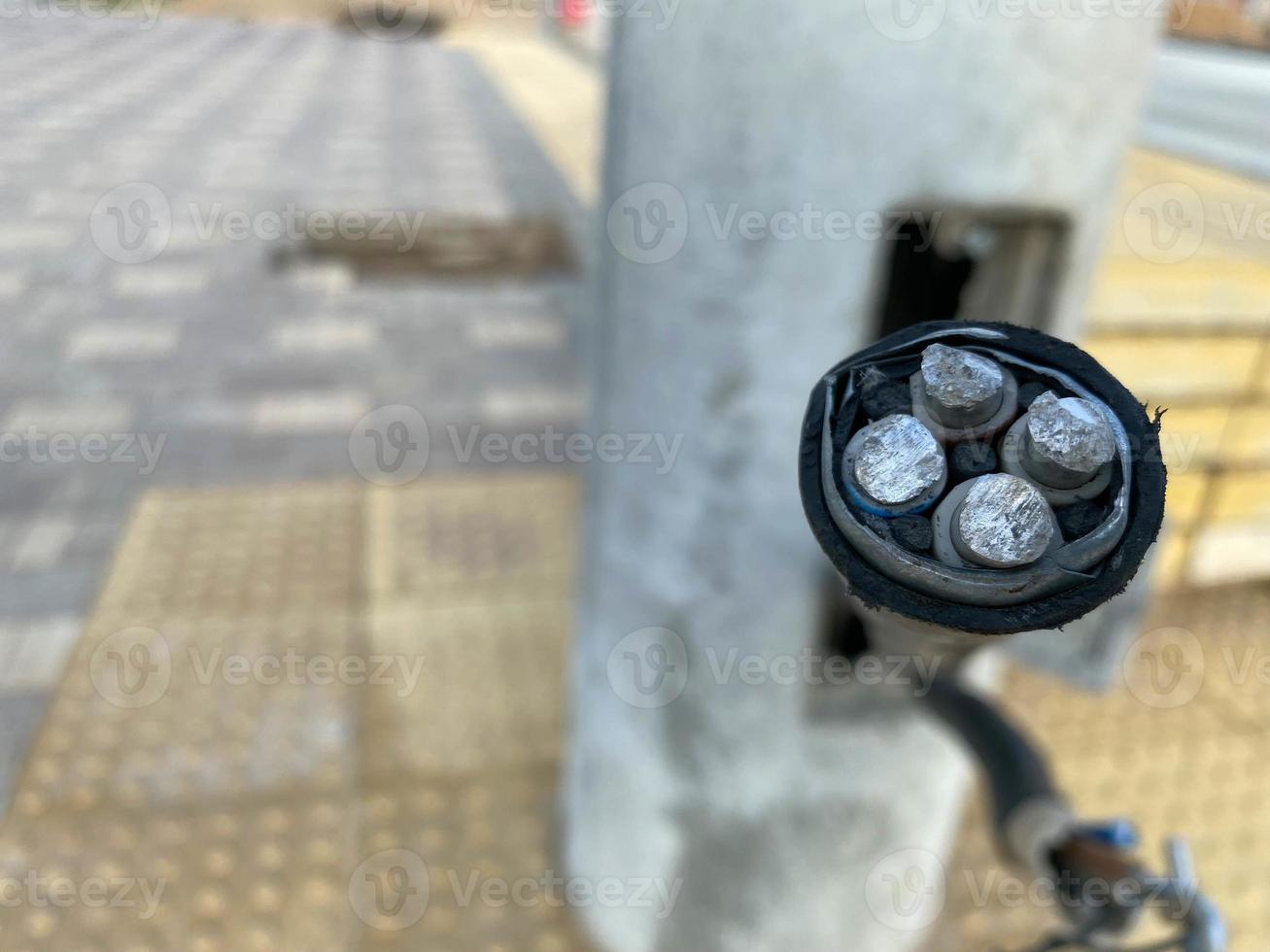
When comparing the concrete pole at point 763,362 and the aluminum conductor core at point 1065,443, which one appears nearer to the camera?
A: the aluminum conductor core at point 1065,443

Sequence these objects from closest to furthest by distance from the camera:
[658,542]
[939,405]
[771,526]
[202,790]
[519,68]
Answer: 1. [939,405]
2. [771,526]
3. [658,542]
4. [202,790]
5. [519,68]

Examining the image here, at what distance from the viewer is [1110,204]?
1.77 meters

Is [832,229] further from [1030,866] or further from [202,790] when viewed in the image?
[202,790]

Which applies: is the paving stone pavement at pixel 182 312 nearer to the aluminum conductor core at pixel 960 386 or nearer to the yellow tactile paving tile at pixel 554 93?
the yellow tactile paving tile at pixel 554 93

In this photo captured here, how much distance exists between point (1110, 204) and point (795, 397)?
709 millimetres

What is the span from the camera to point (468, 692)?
3.72 meters

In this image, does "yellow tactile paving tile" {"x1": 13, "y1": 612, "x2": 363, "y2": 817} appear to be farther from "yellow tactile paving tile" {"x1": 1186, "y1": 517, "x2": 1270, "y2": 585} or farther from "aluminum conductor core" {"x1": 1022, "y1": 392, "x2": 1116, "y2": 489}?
"yellow tactile paving tile" {"x1": 1186, "y1": 517, "x2": 1270, "y2": 585}

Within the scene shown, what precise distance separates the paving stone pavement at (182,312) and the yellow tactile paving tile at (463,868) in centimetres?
140

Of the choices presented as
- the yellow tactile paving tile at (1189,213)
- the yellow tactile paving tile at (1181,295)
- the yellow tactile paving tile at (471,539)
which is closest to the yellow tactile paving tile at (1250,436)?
the yellow tactile paving tile at (1181,295)

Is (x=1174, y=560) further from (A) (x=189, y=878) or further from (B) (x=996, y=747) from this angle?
(A) (x=189, y=878)

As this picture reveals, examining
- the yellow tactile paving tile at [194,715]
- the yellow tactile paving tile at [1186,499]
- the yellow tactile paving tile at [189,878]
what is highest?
the yellow tactile paving tile at [1186,499]

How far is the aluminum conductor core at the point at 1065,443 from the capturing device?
0.75 m

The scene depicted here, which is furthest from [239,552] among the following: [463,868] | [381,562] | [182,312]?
[182,312]

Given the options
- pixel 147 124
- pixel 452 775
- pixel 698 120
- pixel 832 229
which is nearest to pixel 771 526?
pixel 832 229
